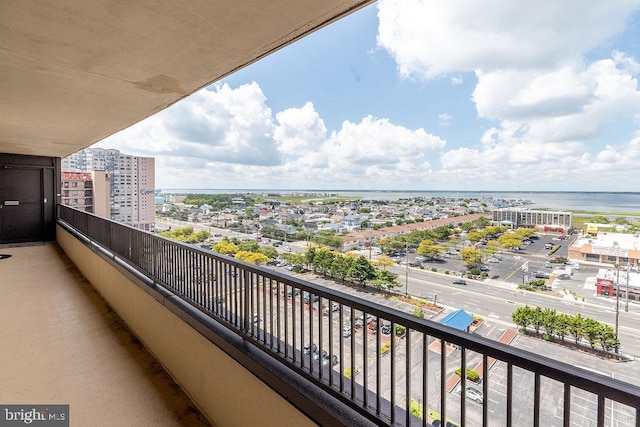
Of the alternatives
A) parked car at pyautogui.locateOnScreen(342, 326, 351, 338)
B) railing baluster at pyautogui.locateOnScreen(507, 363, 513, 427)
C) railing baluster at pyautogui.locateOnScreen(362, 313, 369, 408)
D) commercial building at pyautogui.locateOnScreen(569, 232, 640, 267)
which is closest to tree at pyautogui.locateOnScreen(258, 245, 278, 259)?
parked car at pyautogui.locateOnScreen(342, 326, 351, 338)

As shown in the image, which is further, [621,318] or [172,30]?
[172,30]

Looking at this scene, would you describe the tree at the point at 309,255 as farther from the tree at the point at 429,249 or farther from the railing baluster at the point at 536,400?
the railing baluster at the point at 536,400

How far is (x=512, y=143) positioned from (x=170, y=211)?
3.90 meters

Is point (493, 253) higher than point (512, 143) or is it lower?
lower

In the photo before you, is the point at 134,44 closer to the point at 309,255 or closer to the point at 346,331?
the point at 309,255

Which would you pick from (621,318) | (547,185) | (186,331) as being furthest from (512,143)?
(186,331)

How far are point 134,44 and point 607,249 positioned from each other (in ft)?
9.52

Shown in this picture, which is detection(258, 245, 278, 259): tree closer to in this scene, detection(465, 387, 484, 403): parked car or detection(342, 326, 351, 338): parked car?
detection(342, 326, 351, 338): parked car

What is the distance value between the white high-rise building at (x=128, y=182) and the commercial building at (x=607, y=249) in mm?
3806

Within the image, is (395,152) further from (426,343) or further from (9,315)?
(9,315)

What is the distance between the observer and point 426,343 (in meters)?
1.02

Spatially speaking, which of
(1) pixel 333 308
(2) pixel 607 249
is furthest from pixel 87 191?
(2) pixel 607 249

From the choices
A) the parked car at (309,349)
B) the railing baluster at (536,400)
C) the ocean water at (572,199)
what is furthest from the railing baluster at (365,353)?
the ocean water at (572,199)

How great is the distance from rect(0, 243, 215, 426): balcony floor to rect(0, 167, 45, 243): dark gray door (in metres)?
5.14
